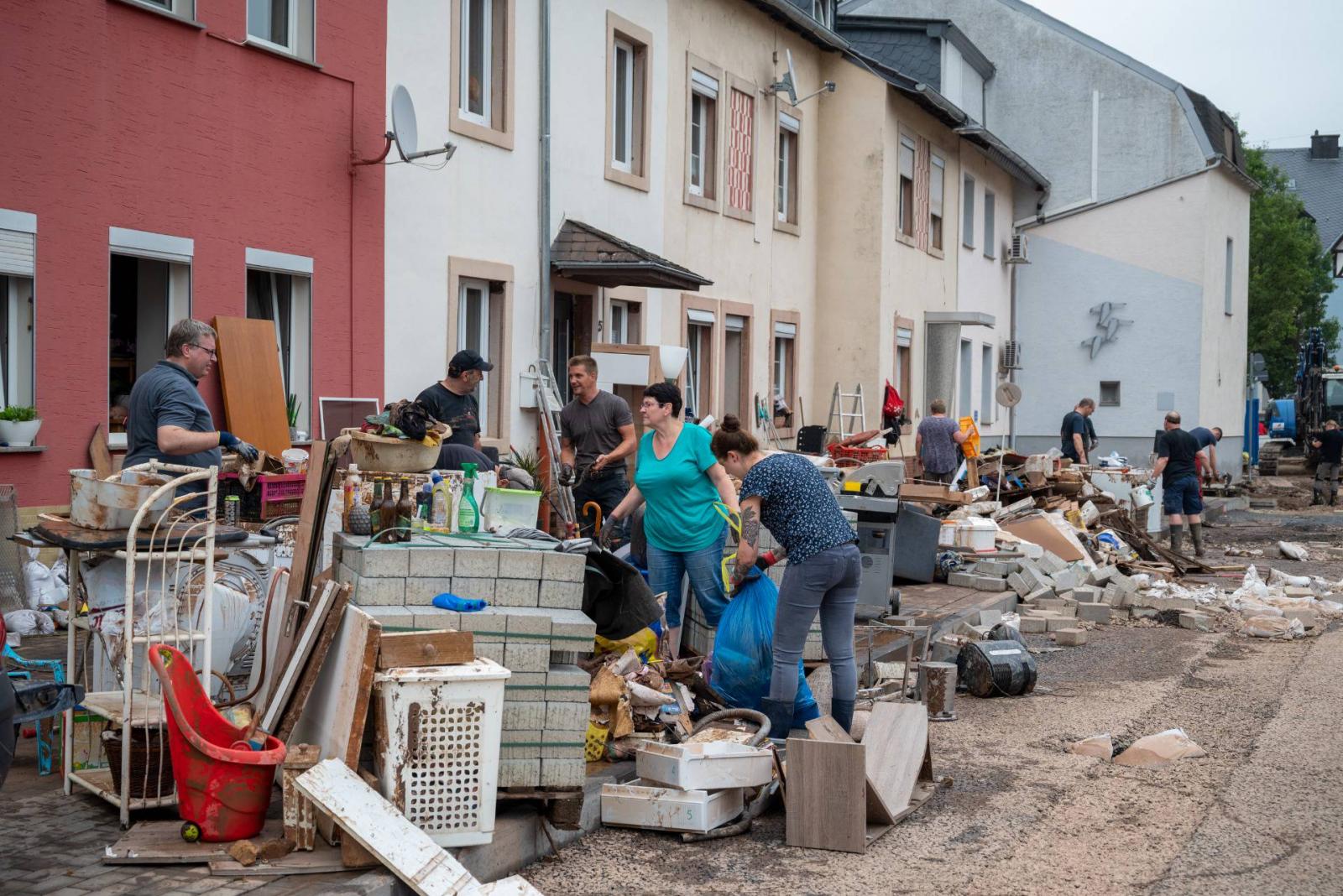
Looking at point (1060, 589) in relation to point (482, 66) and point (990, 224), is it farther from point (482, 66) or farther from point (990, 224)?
point (990, 224)

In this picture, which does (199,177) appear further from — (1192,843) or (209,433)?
(1192,843)

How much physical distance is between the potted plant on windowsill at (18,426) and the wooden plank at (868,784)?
557 cm

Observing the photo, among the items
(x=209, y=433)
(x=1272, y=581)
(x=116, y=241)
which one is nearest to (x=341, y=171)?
(x=116, y=241)

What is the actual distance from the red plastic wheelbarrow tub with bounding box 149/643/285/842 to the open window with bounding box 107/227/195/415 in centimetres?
555

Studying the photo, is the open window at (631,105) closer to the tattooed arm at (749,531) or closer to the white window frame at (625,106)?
the white window frame at (625,106)

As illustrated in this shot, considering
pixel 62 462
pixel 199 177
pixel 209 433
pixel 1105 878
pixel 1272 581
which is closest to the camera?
pixel 1105 878

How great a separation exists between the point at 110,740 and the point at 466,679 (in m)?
1.45

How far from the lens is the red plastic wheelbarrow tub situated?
5.02 m

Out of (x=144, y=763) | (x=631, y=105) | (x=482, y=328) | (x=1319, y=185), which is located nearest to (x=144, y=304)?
(x=482, y=328)

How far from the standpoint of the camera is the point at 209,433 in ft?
22.9

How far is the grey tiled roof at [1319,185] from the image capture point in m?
72.7

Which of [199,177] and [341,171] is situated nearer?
[199,177]

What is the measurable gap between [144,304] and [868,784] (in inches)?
268

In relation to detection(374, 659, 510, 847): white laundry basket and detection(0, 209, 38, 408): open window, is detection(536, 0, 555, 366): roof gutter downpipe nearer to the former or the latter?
detection(0, 209, 38, 408): open window
